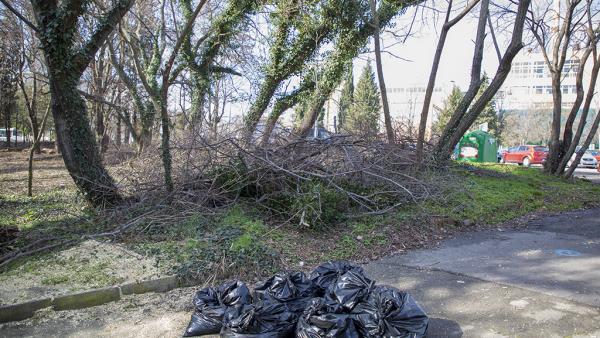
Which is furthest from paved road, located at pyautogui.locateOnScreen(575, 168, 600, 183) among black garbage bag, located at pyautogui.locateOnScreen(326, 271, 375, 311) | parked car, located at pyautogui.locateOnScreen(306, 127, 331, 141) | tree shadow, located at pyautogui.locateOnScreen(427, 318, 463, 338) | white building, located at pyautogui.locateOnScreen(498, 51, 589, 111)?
white building, located at pyautogui.locateOnScreen(498, 51, 589, 111)

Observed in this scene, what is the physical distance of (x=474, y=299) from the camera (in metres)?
4.90

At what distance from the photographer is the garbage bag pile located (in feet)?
12.2

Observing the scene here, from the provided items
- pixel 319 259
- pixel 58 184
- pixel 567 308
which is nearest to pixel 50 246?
pixel 319 259

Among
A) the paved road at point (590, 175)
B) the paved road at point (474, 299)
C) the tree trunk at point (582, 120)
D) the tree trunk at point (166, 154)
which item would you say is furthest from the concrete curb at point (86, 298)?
the paved road at point (590, 175)

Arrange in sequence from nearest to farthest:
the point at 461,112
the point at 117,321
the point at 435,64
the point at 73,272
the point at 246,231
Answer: the point at 117,321
the point at 73,272
the point at 246,231
the point at 435,64
the point at 461,112

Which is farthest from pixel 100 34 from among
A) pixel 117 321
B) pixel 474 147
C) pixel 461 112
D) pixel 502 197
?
pixel 474 147

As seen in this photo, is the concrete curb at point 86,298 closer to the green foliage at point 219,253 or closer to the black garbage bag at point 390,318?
the green foliage at point 219,253

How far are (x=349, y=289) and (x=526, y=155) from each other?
35.3 meters

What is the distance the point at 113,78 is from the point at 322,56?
16.1 m

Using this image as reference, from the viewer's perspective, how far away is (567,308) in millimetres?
4562

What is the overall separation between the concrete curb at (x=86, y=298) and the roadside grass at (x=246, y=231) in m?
0.22

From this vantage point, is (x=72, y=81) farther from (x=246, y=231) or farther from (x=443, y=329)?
(x=443, y=329)

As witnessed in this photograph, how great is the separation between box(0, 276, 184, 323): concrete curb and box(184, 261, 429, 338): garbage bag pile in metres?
1.19

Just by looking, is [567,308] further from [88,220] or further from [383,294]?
[88,220]
